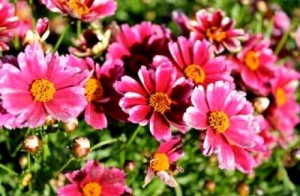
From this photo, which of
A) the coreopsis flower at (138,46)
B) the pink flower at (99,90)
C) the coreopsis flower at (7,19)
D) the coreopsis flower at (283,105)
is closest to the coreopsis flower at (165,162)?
the pink flower at (99,90)

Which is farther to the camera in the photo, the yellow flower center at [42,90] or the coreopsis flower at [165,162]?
the coreopsis flower at [165,162]

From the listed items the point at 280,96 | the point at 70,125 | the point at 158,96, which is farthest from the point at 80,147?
the point at 280,96

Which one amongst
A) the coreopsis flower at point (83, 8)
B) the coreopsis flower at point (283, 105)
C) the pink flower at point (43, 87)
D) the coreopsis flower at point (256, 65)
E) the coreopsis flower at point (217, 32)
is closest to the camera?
the pink flower at point (43, 87)

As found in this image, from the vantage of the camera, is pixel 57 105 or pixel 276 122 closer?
pixel 57 105

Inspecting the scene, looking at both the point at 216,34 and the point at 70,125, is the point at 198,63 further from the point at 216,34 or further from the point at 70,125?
the point at 70,125

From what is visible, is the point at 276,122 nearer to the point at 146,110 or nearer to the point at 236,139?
the point at 236,139

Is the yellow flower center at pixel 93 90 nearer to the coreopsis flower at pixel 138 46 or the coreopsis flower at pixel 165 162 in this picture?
the coreopsis flower at pixel 138 46

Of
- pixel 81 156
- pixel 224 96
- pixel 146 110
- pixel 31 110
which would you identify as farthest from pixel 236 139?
pixel 31 110
